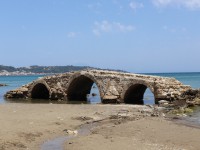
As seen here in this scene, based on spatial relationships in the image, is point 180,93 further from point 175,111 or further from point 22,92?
point 22,92

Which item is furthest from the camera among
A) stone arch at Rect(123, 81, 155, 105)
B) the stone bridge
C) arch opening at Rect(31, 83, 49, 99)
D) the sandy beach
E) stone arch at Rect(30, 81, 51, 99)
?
arch opening at Rect(31, 83, 49, 99)

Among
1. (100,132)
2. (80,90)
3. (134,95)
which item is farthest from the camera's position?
(80,90)

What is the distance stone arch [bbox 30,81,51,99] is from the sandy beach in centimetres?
1950

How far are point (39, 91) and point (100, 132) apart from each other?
2776 centimetres

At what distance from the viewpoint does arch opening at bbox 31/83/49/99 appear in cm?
4290

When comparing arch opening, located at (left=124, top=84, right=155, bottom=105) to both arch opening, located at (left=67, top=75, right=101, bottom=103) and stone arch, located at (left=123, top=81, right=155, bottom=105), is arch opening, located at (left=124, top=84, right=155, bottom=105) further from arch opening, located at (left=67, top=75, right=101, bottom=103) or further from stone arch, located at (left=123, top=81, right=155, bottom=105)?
arch opening, located at (left=67, top=75, right=101, bottom=103)

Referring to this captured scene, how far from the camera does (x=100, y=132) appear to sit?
17.0 metres

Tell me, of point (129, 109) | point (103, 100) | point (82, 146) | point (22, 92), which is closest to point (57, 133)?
point (82, 146)

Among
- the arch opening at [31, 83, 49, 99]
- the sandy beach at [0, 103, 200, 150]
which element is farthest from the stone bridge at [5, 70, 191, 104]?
the sandy beach at [0, 103, 200, 150]

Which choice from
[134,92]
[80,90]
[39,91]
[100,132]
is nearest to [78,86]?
[80,90]

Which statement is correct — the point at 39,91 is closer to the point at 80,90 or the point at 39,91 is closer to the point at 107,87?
the point at 80,90

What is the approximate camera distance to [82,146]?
14.0 metres

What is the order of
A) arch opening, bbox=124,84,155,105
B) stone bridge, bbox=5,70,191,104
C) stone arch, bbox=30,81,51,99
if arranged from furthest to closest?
1. stone arch, bbox=30,81,51,99
2. arch opening, bbox=124,84,155,105
3. stone bridge, bbox=5,70,191,104

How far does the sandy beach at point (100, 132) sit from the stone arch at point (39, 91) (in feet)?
64.0
